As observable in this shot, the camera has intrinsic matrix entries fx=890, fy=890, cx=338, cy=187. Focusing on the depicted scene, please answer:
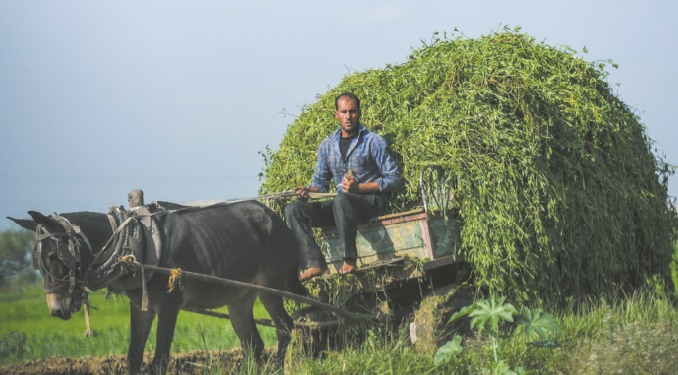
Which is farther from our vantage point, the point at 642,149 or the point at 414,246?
the point at 642,149

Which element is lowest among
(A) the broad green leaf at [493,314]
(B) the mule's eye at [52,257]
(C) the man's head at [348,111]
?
(A) the broad green leaf at [493,314]

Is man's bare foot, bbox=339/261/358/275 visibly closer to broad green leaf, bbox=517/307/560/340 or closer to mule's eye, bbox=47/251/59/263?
broad green leaf, bbox=517/307/560/340

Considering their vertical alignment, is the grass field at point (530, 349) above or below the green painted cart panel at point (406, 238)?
below

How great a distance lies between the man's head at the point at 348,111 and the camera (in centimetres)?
762

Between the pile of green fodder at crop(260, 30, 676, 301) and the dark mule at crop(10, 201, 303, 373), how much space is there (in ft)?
3.80

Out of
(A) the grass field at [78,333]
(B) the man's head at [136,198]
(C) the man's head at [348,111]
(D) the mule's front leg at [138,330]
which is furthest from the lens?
(A) the grass field at [78,333]

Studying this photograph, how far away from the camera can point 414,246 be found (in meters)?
7.23

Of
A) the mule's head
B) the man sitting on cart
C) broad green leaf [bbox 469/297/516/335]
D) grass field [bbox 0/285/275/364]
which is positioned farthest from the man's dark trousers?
the mule's head

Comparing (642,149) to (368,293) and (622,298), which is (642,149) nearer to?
(622,298)

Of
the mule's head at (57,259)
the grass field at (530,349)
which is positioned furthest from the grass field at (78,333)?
the mule's head at (57,259)

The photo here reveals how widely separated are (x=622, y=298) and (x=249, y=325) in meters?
3.81

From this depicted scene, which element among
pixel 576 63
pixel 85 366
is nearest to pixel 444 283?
pixel 576 63

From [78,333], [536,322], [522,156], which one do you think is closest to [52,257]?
[536,322]

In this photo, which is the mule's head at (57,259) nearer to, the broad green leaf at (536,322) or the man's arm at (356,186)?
the man's arm at (356,186)
